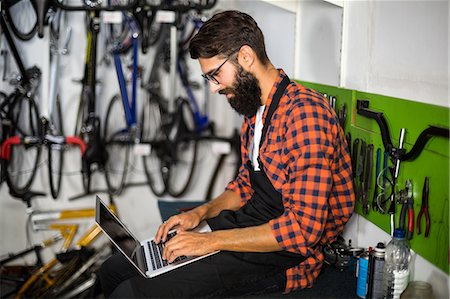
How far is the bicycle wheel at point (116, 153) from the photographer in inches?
193

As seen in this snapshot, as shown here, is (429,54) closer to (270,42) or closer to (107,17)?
(270,42)

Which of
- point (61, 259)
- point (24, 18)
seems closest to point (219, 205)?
point (61, 259)

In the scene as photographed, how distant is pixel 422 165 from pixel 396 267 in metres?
0.37

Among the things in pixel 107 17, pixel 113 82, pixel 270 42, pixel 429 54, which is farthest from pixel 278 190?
pixel 113 82

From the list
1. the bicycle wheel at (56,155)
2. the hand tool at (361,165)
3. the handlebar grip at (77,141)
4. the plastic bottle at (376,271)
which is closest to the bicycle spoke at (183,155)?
the handlebar grip at (77,141)

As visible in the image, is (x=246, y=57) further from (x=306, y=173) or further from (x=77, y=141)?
(x=77, y=141)

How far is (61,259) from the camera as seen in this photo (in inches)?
173

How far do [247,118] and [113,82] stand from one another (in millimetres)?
2479

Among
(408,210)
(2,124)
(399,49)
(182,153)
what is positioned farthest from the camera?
(182,153)

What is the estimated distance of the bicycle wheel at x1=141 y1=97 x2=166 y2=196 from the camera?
481cm

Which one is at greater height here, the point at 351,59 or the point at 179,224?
the point at 351,59

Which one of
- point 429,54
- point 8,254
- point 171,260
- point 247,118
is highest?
point 429,54

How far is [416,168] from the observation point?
2201 millimetres

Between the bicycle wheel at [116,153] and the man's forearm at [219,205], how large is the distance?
2233mm
